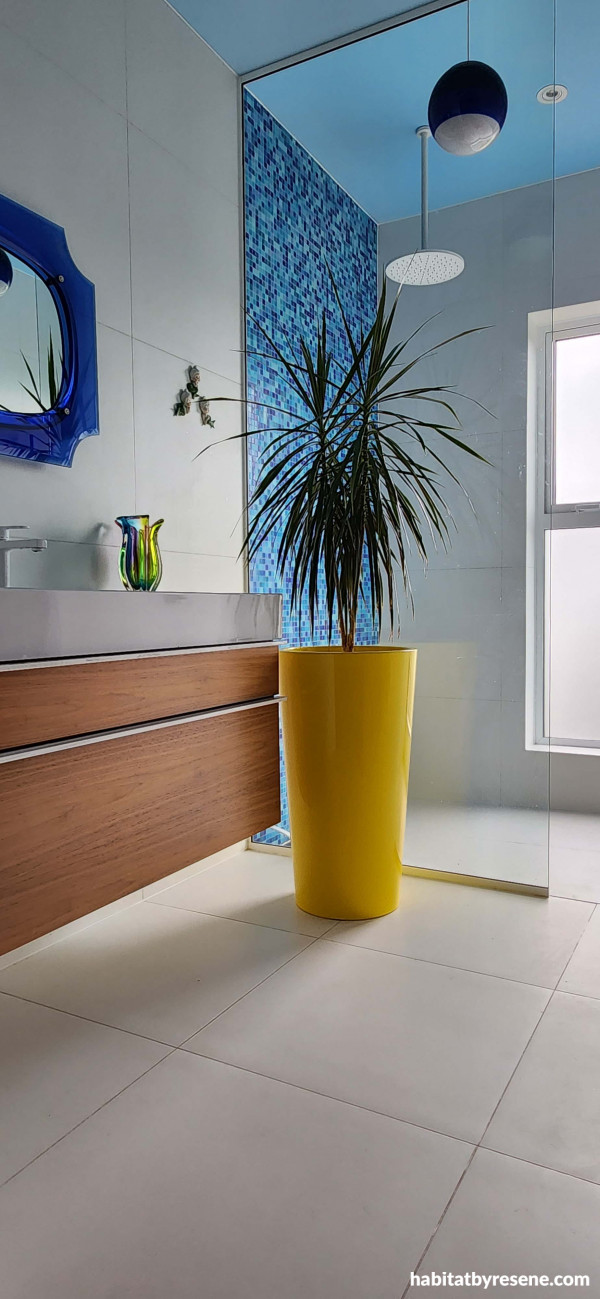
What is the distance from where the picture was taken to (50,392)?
6.61ft

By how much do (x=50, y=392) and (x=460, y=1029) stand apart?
1.66 metres

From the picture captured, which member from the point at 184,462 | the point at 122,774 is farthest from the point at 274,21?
the point at 122,774

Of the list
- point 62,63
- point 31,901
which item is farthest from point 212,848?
point 62,63

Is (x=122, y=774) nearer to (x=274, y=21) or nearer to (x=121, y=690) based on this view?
(x=121, y=690)

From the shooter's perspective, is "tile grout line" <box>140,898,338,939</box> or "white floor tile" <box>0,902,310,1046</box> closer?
"white floor tile" <box>0,902,310,1046</box>

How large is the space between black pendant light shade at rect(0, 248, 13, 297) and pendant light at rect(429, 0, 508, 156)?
124cm

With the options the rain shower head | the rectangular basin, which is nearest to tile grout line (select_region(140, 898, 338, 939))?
the rectangular basin

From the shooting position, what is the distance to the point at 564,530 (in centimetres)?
328

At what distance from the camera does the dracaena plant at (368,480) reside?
7.25 feet

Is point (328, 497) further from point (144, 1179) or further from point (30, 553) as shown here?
point (144, 1179)

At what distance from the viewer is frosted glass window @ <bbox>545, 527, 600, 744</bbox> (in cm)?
325

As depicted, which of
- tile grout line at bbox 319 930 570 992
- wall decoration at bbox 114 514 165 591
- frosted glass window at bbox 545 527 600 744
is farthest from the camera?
frosted glass window at bbox 545 527 600 744

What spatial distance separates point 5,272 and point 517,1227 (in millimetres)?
2019

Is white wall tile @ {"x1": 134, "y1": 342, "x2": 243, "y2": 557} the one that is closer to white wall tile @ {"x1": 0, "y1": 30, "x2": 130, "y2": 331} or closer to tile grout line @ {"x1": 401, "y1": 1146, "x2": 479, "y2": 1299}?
white wall tile @ {"x1": 0, "y1": 30, "x2": 130, "y2": 331}
